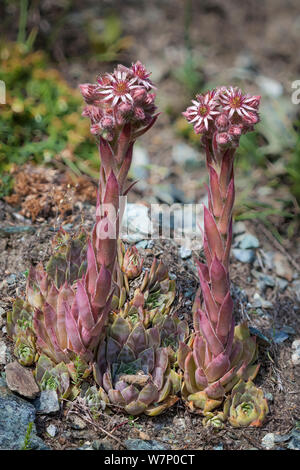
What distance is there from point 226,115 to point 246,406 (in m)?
1.71

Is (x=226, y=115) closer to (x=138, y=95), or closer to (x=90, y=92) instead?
(x=138, y=95)

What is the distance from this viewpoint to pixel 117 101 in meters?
2.73

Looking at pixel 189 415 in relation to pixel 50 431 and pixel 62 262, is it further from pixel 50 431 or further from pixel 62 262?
pixel 62 262

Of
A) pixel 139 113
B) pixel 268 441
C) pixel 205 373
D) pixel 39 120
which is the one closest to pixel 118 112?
pixel 139 113

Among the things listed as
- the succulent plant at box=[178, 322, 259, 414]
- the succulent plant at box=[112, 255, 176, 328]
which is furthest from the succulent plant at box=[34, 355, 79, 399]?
the succulent plant at box=[178, 322, 259, 414]

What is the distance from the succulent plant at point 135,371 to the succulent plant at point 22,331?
16.8 inches

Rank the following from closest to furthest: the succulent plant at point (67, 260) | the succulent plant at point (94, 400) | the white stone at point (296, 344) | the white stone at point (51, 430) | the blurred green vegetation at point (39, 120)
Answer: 1. the white stone at point (51, 430)
2. the succulent plant at point (94, 400)
3. the succulent plant at point (67, 260)
4. the white stone at point (296, 344)
5. the blurred green vegetation at point (39, 120)

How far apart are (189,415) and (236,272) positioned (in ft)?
A: 4.97

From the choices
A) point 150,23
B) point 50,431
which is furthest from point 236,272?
point 150,23

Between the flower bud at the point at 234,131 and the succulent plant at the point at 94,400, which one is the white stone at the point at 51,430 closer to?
the succulent plant at the point at 94,400

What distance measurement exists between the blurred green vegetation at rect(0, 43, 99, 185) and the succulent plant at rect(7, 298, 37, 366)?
67.5 inches

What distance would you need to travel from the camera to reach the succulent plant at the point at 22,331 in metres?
3.29

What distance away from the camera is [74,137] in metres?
5.20

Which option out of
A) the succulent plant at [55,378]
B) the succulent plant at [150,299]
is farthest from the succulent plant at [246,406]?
the succulent plant at [55,378]
